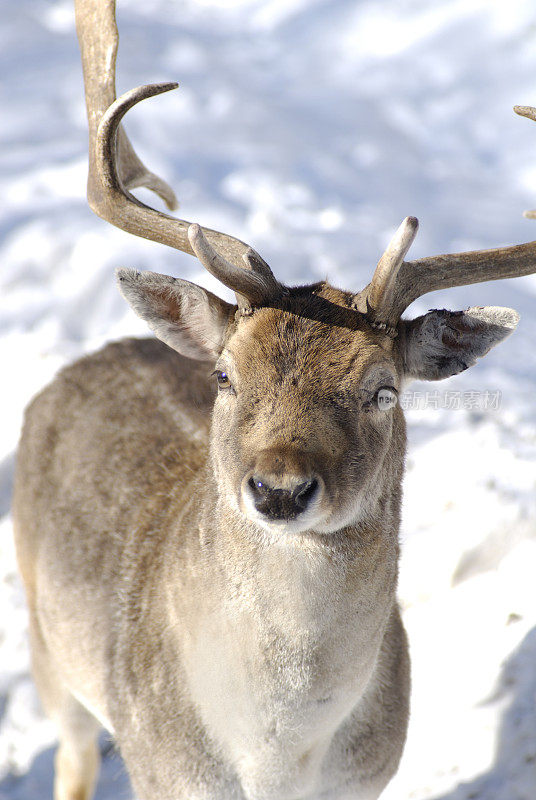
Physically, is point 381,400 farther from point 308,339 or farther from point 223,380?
point 223,380

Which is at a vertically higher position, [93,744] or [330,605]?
[330,605]

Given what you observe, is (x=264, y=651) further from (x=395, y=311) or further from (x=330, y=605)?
(x=395, y=311)

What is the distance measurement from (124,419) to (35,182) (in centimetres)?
479

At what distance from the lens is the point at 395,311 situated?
2873 mm

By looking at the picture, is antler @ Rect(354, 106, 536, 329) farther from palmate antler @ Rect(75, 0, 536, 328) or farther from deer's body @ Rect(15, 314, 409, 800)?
deer's body @ Rect(15, 314, 409, 800)

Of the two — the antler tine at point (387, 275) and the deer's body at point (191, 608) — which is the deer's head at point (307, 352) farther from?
the deer's body at point (191, 608)

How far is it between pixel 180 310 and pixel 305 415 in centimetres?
86

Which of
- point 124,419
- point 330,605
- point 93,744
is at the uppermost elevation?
point 330,605

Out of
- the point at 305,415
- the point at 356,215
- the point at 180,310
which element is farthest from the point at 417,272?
the point at 356,215

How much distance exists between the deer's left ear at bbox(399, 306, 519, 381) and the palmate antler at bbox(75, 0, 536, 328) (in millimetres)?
107

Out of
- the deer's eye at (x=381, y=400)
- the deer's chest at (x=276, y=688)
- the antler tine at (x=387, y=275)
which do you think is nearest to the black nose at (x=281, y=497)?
the deer's eye at (x=381, y=400)

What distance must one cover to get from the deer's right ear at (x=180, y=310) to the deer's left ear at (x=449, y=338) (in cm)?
67

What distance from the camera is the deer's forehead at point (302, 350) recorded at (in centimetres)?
262

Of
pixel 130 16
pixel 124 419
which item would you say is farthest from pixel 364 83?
pixel 124 419
